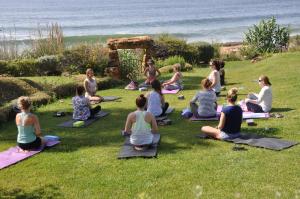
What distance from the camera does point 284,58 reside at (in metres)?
20.6

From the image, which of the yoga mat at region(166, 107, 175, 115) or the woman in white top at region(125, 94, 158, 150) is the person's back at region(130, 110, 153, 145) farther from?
the yoga mat at region(166, 107, 175, 115)

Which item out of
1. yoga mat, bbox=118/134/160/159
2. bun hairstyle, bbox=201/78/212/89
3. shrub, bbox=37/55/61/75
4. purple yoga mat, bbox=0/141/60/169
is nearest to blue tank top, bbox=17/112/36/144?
purple yoga mat, bbox=0/141/60/169

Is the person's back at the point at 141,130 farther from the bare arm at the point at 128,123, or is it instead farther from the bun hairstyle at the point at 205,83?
the bun hairstyle at the point at 205,83

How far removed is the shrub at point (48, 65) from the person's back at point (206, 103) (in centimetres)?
1055

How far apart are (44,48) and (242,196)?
17.8 m

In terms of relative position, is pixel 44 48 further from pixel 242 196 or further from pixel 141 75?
pixel 242 196

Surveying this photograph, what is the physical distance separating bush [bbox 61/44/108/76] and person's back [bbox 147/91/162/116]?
341 inches

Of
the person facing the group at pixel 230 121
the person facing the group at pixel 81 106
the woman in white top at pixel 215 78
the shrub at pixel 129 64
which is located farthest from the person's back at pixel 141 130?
the shrub at pixel 129 64

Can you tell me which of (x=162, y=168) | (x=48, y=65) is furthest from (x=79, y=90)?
(x=48, y=65)

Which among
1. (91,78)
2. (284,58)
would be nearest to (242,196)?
(91,78)

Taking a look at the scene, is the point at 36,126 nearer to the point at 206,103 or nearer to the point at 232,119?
the point at 232,119

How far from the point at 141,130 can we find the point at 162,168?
1.17 meters

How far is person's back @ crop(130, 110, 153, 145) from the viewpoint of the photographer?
8.52 metres

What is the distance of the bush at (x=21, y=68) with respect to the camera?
62.1 feet
